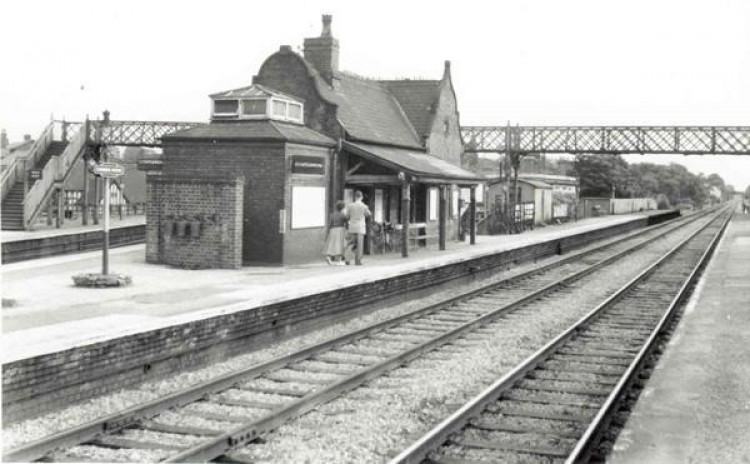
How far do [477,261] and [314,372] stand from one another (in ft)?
37.8

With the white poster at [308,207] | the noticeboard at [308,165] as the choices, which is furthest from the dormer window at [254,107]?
the white poster at [308,207]

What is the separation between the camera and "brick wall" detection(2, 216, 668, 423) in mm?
7703

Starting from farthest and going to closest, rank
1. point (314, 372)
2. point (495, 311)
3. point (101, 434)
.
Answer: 1. point (495, 311)
2. point (314, 372)
3. point (101, 434)

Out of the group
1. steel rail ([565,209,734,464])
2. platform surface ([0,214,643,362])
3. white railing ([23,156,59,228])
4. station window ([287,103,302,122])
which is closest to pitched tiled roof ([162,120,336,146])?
station window ([287,103,302,122])

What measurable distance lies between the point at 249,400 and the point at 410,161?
53.6ft

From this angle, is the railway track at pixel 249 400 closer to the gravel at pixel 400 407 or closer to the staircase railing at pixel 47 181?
the gravel at pixel 400 407

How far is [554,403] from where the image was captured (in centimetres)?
858

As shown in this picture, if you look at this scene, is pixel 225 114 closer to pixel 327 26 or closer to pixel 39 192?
pixel 327 26

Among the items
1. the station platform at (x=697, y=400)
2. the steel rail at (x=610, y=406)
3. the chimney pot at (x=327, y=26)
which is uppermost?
the chimney pot at (x=327, y=26)

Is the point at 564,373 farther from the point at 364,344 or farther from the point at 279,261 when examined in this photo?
the point at 279,261

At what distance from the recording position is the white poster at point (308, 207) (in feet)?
63.6

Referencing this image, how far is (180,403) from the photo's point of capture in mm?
8250

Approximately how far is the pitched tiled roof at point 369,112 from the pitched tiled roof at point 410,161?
0.27 m

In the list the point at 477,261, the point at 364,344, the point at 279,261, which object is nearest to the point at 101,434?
the point at 364,344
